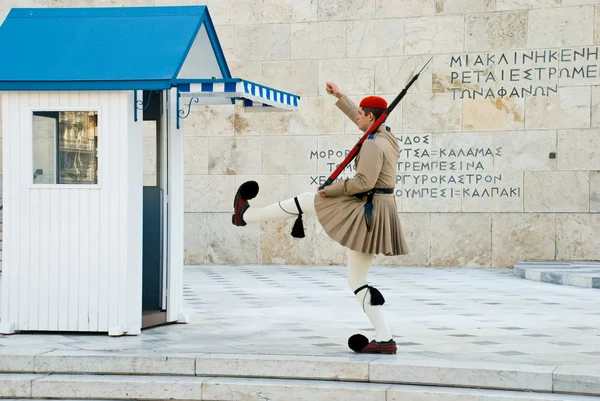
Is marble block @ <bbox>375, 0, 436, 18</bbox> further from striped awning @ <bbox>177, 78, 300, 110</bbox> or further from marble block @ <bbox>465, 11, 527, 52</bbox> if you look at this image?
striped awning @ <bbox>177, 78, 300, 110</bbox>

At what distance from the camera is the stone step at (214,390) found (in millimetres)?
6852

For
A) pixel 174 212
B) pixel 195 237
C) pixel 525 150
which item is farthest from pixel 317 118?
pixel 174 212

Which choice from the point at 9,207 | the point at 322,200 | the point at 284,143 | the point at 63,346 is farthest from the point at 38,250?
the point at 284,143

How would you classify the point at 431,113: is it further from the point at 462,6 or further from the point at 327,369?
the point at 327,369

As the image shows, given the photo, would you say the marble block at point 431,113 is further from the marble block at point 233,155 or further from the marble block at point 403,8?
the marble block at point 233,155

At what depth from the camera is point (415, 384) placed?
7094mm

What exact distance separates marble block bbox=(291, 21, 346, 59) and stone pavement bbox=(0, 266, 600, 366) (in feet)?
13.1

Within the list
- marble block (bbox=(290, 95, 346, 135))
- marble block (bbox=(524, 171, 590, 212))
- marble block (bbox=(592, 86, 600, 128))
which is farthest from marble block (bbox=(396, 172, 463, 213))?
marble block (bbox=(592, 86, 600, 128))

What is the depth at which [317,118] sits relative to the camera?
678 inches

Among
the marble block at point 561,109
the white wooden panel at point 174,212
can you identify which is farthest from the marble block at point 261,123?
the white wooden panel at point 174,212

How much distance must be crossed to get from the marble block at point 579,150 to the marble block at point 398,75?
2250 millimetres

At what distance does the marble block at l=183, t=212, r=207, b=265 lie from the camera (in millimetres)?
17578

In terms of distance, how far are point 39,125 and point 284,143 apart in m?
8.76

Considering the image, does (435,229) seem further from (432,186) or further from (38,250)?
(38,250)
